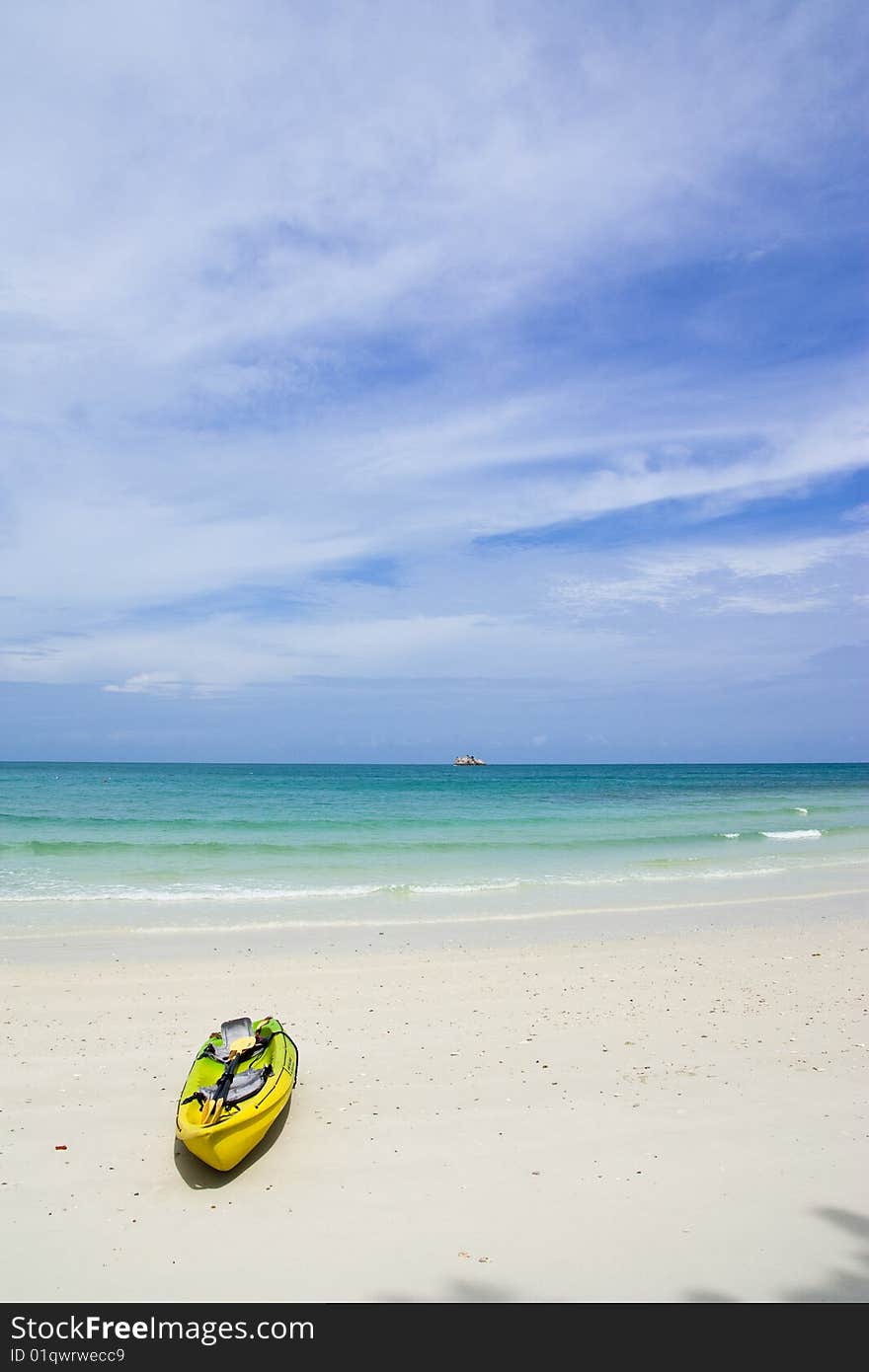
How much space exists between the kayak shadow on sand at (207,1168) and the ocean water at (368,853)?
9.04 m

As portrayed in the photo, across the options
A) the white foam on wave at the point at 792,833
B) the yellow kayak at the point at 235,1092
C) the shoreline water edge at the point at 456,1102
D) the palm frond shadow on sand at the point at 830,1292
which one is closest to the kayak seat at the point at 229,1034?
the yellow kayak at the point at 235,1092

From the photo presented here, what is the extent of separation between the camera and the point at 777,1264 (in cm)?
491

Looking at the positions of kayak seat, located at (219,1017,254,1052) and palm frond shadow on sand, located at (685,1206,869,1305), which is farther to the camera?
kayak seat, located at (219,1017,254,1052)

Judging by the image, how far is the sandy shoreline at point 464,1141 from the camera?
4.95m

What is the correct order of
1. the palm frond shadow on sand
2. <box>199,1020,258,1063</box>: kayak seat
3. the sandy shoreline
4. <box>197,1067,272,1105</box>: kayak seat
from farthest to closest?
<box>199,1020,258,1063</box>: kayak seat
<box>197,1067,272,1105</box>: kayak seat
the sandy shoreline
the palm frond shadow on sand

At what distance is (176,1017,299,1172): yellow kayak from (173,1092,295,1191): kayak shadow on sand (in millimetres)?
98

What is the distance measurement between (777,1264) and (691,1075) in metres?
2.89

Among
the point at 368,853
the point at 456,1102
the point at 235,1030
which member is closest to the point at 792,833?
the point at 368,853

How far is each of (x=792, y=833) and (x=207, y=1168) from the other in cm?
3037

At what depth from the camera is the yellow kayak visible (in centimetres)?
595

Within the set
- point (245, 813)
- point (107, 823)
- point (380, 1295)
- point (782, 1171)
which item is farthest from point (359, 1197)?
point (245, 813)

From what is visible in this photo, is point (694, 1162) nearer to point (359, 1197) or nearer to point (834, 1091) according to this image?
point (834, 1091)

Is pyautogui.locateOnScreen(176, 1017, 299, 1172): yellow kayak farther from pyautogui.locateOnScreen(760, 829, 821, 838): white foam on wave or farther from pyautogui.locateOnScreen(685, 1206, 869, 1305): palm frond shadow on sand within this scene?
pyautogui.locateOnScreen(760, 829, 821, 838): white foam on wave

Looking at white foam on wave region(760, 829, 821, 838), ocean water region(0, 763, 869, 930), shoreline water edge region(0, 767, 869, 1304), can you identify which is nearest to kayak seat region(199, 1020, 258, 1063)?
shoreline water edge region(0, 767, 869, 1304)
